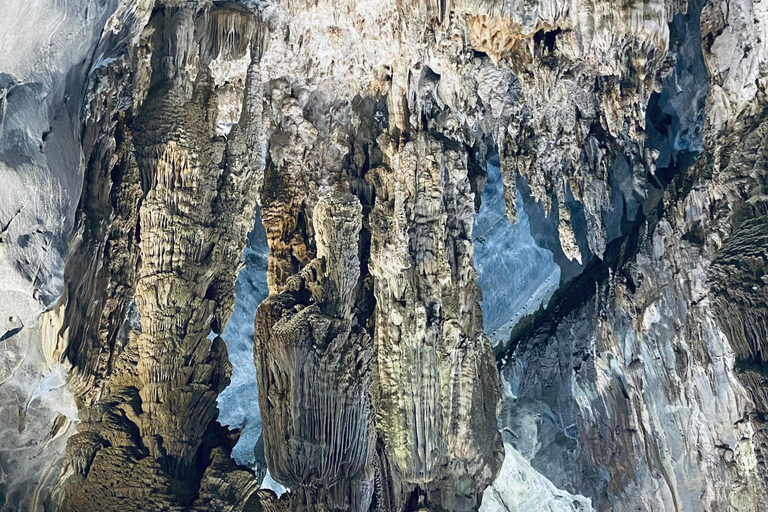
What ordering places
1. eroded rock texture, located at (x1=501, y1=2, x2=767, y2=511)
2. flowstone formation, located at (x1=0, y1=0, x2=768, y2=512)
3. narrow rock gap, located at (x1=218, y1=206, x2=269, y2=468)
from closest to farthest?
flowstone formation, located at (x1=0, y1=0, x2=768, y2=512) < eroded rock texture, located at (x1=501, y1=2, x2=767, y2=511) < narrow rock gap, located at (x1=218, y1=206, x2=269, y2=468)

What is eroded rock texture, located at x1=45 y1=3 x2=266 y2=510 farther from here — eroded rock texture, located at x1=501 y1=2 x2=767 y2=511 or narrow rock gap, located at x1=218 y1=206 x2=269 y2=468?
eroded rock texture, located at x1=501 y1=2 x2=767 y2=511

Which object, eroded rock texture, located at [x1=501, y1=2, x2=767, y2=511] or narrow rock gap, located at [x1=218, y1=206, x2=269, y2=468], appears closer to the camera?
eroded rock texture, located at [x1=501, y1=2, x2=767, y2=511]

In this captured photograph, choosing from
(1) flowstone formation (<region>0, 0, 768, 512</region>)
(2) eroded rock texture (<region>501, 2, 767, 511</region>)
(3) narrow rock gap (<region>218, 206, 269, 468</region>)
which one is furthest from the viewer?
(3) narrow rock gap (<region>218, 206, 269, 468</region>)

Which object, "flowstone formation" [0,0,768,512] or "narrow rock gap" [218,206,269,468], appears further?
"narrow rock gap" [218,206,269,468]

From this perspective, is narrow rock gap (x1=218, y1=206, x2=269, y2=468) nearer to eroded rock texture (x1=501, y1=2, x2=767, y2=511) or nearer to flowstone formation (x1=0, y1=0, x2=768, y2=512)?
flowstone formation (x1=0, y1=0, x2=768, y2=512)

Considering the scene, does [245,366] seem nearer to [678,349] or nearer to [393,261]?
[393,261]

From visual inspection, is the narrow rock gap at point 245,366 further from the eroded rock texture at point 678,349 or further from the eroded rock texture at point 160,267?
the eroded rock texture at point 678,349

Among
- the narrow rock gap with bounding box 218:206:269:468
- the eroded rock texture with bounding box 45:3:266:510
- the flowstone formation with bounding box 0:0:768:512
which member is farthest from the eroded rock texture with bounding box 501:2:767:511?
the eroded rock texture with bounding box 45:3:266:510

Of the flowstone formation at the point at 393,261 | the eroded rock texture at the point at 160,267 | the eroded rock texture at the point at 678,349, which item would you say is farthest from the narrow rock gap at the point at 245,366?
the eroded rock texture at the point at 678,349

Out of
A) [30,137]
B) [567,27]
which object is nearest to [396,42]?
[567,27]

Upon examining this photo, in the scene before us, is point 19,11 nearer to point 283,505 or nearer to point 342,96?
point 342,96
